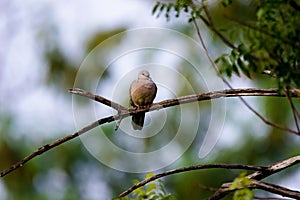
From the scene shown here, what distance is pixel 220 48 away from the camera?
476cm

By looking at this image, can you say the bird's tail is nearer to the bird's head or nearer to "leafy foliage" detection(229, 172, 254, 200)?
the bird's head

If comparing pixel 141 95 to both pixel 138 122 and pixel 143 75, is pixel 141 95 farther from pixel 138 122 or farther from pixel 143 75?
pixel 143 75

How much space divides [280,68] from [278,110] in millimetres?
4003

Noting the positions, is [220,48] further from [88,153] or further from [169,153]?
[88,153]

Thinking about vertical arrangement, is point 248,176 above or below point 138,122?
below

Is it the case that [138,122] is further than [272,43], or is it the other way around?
[138,122]

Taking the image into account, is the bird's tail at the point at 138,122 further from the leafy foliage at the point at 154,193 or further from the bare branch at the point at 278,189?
the bare branch at the point at 278,189

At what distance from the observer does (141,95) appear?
15.6 ft

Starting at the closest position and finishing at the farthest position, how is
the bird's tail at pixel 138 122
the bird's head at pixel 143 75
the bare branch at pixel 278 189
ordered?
the bare branch at pixel 278 189 < the bird's tail at pixel 138 122 < the bird's head at pixel 143 75

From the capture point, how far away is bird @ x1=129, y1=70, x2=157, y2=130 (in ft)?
15.3

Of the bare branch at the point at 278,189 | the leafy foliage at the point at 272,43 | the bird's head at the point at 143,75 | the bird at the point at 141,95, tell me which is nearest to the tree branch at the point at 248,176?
the bare branch at the point at 278,189

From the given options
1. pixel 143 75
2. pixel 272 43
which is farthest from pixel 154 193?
pixel 143 75

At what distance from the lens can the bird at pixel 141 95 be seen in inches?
184

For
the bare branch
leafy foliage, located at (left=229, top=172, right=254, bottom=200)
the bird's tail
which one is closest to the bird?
the bird's tail
